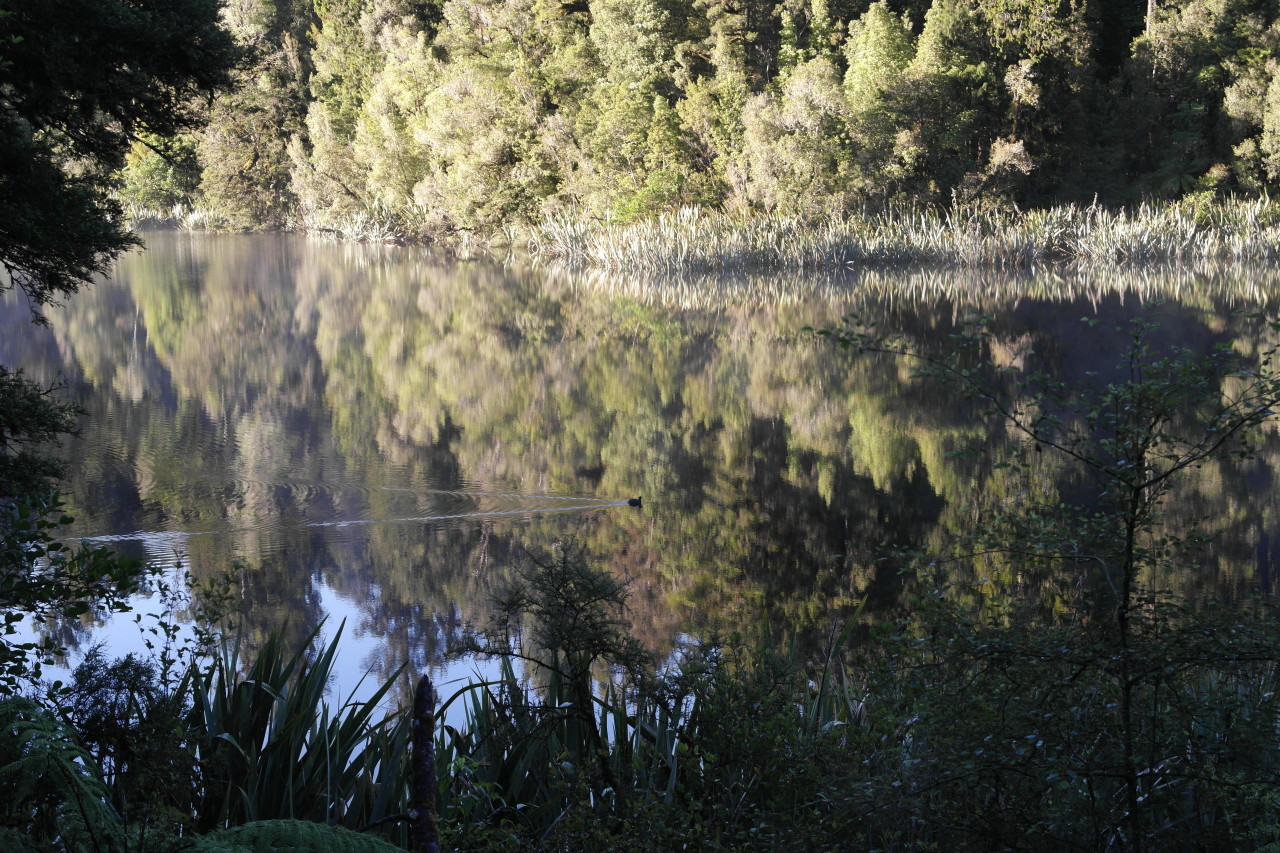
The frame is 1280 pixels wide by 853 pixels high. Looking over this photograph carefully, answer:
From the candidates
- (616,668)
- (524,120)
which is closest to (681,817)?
(616,668)

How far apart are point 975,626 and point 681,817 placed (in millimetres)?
881

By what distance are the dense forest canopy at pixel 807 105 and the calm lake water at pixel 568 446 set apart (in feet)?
23.8

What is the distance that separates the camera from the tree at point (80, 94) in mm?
5008

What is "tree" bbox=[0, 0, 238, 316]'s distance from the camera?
5008mm

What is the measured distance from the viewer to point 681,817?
2.60m

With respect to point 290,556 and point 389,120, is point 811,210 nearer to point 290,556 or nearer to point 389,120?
point 389,120

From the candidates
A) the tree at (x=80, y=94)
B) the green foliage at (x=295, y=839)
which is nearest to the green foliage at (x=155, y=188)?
the tree at (x=80, y=94)

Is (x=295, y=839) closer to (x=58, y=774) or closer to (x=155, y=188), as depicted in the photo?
(x=58, y=774)

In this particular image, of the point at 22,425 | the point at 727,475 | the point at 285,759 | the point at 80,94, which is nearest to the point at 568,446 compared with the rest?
the point at 727,475

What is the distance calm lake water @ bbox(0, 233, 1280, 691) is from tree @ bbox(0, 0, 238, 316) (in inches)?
70.3

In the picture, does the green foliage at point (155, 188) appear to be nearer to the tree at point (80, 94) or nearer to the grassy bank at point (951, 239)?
the grassy bank at point (951, 239)

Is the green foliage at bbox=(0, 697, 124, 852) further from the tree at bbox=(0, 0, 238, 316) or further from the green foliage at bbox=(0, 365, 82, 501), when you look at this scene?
the tree at bbox=(0, 0, 238, 316)

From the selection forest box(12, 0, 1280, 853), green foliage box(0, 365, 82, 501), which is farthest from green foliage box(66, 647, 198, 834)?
green foliage box(0, 365, 82, 501)

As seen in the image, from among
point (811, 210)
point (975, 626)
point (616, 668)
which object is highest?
point (811, 210)
